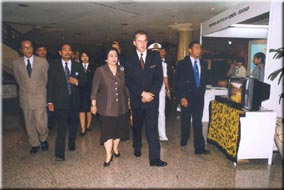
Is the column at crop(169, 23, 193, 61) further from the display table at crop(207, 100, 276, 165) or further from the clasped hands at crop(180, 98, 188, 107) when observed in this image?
the display table at crop(207, 100, 276, 165)

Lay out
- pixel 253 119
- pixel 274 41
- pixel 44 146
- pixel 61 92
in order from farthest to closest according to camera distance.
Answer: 1. pixel 44 146
2. pixel 274 41
3. pixel 61 92
4. pixel 253 119

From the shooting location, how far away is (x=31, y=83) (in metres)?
3.50

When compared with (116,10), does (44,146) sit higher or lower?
lower

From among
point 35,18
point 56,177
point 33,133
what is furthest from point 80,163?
point 35,18

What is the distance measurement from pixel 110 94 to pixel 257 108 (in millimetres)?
1861

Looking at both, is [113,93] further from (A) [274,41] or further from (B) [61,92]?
(A) [274,41]

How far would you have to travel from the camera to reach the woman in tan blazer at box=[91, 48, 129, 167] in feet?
10.1

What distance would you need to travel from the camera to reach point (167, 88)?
14.4ft

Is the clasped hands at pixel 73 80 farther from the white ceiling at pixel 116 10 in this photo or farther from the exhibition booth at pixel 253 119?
the white ceiling at pixel 116 10

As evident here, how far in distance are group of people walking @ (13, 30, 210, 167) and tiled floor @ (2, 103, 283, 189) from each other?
0.50 ft

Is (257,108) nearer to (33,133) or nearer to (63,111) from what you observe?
(63,111)

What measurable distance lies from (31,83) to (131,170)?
1.82m

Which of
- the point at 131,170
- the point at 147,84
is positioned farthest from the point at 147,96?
the point at 131,170

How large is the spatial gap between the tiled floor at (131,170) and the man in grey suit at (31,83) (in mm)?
566
